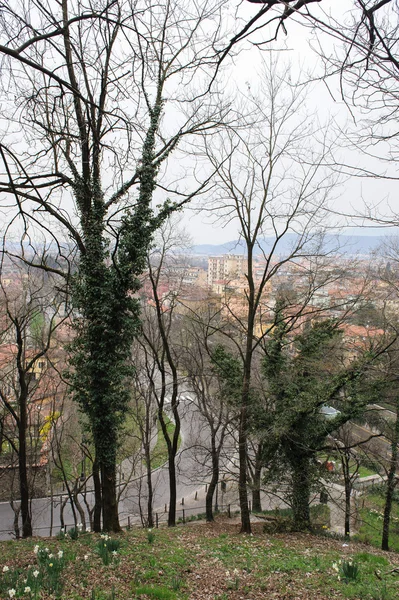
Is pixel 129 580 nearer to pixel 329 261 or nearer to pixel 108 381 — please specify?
pixel 108 381

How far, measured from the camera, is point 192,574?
497cm

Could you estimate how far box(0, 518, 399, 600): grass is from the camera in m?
4.14

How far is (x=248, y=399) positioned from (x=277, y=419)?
93cm

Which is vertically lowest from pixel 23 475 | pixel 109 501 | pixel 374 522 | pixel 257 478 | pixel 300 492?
pixel 374 522

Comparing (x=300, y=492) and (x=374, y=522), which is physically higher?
(x=300, y=492)

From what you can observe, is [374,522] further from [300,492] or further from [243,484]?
[243,484]

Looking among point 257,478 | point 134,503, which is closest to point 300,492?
point 257,478

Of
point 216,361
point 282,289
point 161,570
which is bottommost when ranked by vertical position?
point 161,570

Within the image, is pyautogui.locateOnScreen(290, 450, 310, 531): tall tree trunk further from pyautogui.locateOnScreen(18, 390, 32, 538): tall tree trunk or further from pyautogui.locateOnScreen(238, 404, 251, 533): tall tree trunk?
pyautogui.locateOnScreen(18, 390, 32, 538): tall tree trunk

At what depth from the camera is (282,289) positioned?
560 inches

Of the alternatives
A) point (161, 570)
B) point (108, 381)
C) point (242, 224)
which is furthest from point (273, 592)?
point (242, 224)

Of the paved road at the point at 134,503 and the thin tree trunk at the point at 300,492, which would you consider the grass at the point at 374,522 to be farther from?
the paved road at the point at 134,503

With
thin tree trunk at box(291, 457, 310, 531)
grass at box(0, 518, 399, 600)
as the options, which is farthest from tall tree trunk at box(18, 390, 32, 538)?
thin tree trunk at box(291, 457, 310, 531)

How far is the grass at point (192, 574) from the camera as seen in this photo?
163 inches
